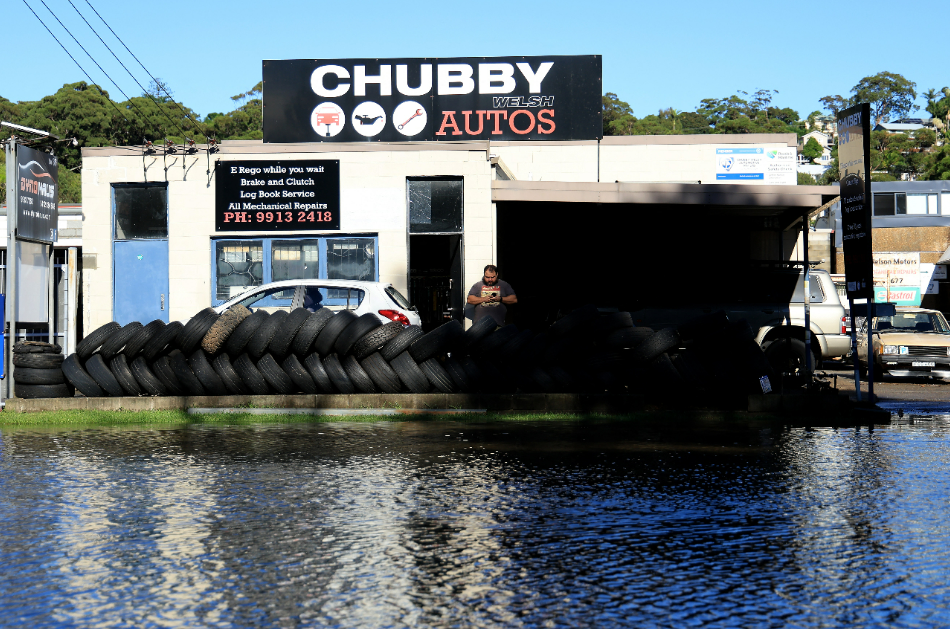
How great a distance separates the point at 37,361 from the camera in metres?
12.8

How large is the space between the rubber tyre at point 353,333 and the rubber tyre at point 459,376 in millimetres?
1052

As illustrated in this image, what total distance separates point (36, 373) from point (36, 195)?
2295 millimetres

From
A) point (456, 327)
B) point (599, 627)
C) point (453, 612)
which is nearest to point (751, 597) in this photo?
point (599, 627)

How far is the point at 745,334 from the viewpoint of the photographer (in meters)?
12.6

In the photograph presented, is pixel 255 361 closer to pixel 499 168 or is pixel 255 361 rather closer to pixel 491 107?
pixel 499 168

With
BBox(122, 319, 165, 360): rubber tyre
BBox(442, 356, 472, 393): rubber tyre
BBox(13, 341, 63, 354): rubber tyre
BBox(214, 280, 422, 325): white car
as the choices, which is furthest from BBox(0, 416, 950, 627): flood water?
BBox(214, 280, 422, 325): white car

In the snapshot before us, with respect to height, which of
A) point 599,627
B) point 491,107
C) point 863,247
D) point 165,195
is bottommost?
point 599,627

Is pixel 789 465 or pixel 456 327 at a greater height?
pixel 456 327

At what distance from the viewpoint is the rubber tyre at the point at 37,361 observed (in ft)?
41.9

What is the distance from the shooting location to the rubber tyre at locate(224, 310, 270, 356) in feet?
41.3

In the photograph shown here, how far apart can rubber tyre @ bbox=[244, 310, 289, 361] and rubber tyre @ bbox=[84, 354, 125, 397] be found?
167cm

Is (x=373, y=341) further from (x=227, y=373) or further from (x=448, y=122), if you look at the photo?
(x=448, y=122)

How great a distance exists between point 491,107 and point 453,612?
778 inches

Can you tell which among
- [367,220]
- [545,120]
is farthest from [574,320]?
[545,120]
